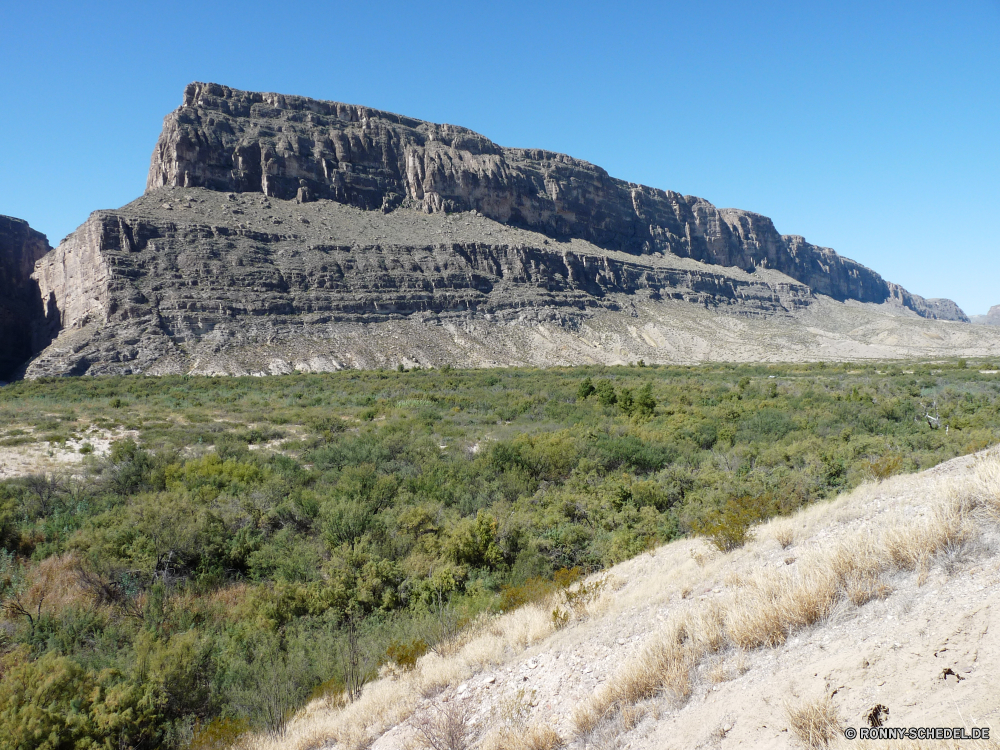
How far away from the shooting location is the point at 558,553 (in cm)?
830

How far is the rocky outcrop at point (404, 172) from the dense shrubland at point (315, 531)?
73512 mm

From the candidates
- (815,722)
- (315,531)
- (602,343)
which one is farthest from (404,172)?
(815,722)

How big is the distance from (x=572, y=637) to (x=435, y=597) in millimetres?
2748

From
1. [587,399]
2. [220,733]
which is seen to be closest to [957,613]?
[220,733]

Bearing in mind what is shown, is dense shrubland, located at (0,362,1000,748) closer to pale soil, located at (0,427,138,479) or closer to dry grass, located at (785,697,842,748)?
pale soil, located at (0,427,138,479)

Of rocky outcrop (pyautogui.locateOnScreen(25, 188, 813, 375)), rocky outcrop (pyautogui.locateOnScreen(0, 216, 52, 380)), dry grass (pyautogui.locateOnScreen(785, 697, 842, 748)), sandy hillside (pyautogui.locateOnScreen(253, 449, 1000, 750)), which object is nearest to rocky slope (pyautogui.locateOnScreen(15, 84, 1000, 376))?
rocky outcrop (pyautogui.locateOnScreen(25, 188, 813, 375))

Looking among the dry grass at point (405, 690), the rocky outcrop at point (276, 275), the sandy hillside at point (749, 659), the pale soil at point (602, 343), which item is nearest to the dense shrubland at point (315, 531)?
the dry grass at point (405, 690)

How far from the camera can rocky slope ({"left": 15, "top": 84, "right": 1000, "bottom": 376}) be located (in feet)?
191

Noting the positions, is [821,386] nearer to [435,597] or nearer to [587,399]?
[587,399]

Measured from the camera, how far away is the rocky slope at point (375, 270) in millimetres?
58219

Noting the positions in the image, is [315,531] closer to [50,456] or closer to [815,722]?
[815,722]

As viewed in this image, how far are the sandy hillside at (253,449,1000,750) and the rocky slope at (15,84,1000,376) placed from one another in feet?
178

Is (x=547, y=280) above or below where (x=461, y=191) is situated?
below

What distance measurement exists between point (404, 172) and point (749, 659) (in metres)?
99.2
